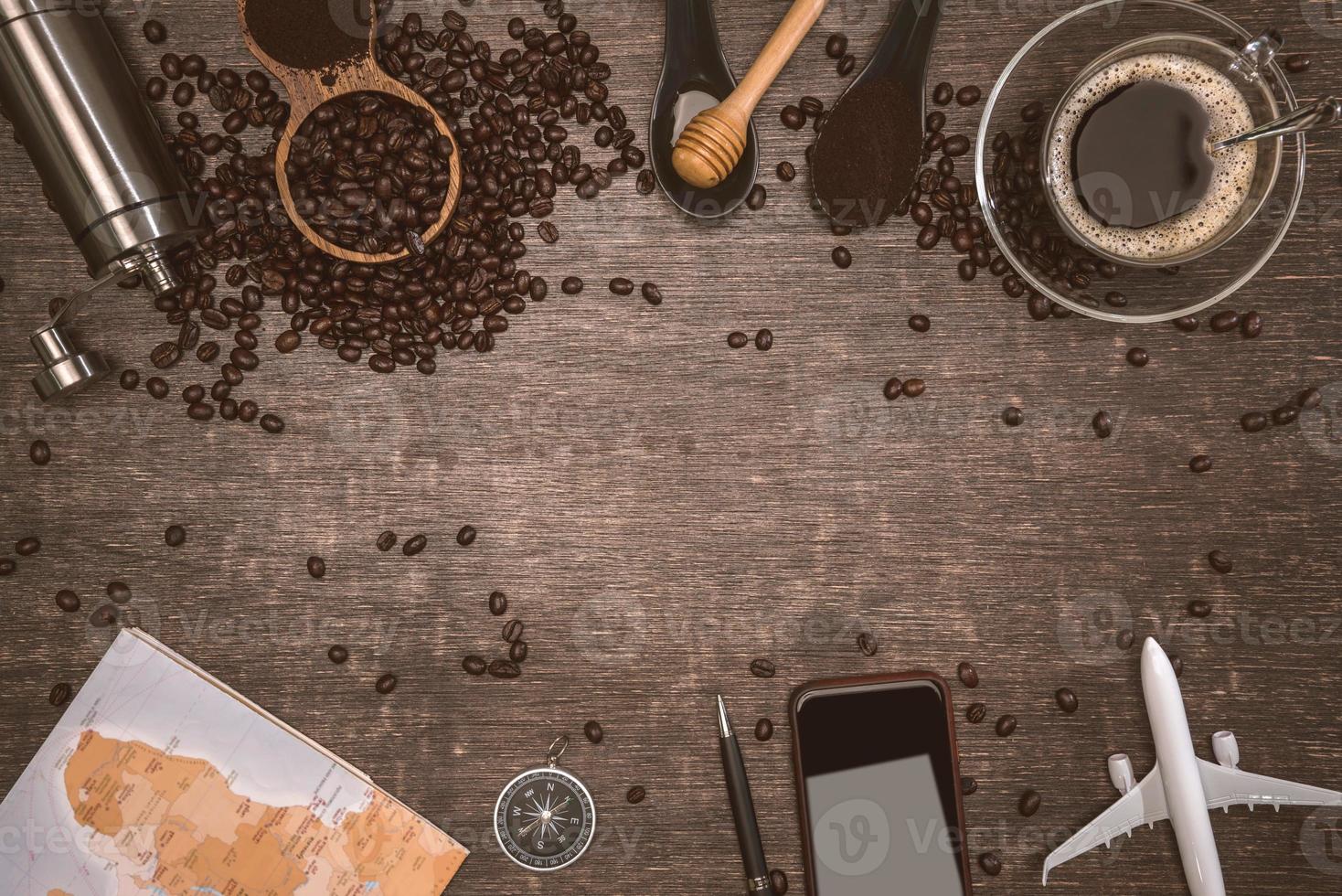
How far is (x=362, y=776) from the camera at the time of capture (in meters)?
1.26

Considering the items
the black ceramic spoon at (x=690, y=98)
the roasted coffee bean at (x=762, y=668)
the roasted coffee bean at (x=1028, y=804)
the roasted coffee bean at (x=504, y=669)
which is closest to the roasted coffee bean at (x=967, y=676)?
the roasted coffee bean at (x=1028, y=804)

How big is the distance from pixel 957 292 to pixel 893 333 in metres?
0.12

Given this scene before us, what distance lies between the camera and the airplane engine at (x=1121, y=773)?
49.0 inches

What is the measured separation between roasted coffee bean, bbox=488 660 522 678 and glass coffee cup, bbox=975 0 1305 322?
0.99 m

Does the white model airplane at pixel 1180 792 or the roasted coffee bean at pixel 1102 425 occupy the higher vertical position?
the roasted coffee bean at pixel 1102 425

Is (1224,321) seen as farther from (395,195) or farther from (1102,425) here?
(395,195)

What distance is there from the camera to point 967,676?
1275 mm

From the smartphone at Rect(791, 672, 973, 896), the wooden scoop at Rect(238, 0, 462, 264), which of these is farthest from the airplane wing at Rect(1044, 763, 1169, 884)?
the wooden scoop at Rect(238, 0, 462, 264)

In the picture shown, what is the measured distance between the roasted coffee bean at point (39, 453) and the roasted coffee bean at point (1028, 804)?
164 centimetres

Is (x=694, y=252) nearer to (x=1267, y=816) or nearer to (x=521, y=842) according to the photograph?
(x=521, y=842)

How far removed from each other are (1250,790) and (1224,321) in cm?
73

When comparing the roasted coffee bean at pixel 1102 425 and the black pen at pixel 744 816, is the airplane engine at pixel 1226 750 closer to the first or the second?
the roasted coffee bean at pixel 1102 425

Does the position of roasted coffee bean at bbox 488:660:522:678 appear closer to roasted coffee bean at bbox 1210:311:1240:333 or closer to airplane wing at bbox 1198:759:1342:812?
airplane wing at bbox 1198:759:1342:812

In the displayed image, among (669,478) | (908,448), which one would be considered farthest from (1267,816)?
(669,478)
